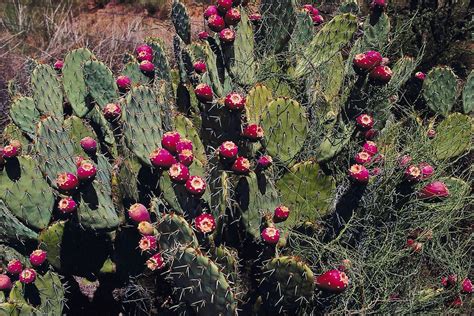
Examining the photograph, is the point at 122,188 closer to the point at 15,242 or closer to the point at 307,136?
the point at 15,242

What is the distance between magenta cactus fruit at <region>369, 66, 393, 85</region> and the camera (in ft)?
6.97

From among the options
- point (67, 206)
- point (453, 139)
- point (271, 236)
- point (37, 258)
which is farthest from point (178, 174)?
point (453, 139)

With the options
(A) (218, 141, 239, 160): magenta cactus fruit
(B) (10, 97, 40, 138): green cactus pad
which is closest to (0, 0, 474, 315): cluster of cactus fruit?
(A) (218, 141, 239, 160): magenta cactus fruit

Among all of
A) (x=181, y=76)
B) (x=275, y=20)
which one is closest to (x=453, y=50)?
(x=275, y=20)

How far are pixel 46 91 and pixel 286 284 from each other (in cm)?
212

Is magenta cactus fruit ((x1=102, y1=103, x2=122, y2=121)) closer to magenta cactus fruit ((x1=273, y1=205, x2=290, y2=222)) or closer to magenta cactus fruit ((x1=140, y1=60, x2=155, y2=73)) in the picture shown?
magenta cactus fruit ((x1=140, y1=60, x2=155, y2=73))

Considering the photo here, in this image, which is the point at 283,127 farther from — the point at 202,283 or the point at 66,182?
the point at 66,182

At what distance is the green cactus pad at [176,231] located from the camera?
1871mm

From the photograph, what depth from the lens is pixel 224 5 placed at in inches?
97.0

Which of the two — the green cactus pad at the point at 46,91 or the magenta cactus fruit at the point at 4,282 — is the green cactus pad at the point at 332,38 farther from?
the magenta cactus fruit at the point at 4,282

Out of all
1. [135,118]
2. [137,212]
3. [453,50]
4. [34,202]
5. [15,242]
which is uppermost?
[135,118]

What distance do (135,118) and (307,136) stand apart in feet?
2.93

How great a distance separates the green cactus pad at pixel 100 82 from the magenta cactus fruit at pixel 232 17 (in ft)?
3.08

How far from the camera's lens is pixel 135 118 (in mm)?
2371
